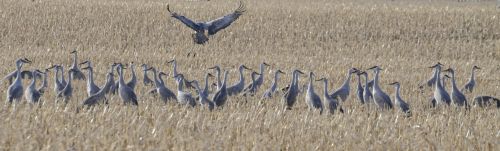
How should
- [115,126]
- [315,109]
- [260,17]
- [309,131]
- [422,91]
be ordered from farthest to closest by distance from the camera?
[260,17] → [422,91] → [315,109] → [309,131] → [115,126]

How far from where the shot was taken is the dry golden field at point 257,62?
334 inches

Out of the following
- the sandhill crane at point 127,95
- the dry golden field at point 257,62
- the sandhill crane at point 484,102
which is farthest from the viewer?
the sandhill crane at point 484,102

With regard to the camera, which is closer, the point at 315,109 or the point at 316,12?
the point at 315,109

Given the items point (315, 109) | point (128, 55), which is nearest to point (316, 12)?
point (128, 55)

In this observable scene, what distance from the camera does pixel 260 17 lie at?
29.7 m

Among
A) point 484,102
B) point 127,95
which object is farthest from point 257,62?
point 127,95

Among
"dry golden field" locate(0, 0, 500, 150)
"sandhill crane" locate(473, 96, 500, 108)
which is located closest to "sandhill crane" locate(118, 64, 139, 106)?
"dry golden field" locate(0, 0, 500, 150)

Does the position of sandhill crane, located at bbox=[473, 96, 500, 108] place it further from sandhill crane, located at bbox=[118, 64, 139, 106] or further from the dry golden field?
sandhill crane, located at bbox=[118, 64, 139, 106]

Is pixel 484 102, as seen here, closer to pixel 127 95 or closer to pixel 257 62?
pixel 127 95

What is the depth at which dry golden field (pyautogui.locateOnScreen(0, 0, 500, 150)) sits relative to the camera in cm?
848

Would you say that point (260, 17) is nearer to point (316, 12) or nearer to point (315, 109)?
point (316, 12)

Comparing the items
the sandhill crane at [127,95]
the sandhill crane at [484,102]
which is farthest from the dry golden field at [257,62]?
the sandhill crane at [484,102]

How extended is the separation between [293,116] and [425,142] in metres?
2.25

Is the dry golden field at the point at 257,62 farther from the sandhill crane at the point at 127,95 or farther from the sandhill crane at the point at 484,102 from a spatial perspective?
the sandhill crane at the point at 484,102
